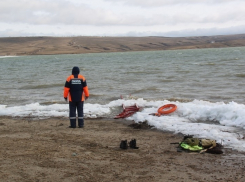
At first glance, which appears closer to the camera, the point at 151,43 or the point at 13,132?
the point at 13,132

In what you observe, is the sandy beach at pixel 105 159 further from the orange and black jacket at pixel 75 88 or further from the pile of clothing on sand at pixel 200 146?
the orange and black jacket at pixel 75 88

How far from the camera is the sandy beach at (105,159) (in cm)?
475

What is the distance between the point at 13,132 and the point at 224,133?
502cm

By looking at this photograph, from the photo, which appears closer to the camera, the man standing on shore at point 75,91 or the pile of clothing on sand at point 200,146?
the pile of clothing on sand at point 200,146

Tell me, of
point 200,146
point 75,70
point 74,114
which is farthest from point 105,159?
point 75,70

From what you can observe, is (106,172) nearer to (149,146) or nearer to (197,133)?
(149,146)

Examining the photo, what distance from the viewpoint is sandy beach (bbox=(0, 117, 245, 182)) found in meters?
4.75

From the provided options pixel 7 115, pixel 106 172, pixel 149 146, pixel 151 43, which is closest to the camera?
pixel 106 172

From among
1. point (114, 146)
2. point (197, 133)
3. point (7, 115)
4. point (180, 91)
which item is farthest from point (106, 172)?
point (180, 91)

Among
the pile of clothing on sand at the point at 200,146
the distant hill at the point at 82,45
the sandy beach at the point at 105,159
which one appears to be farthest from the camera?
the distant hill at the point at 82,45

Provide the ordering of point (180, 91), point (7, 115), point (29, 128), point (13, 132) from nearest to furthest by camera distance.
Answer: point (13, 132)
point (29, 128)
point (7, 115)
point (180, 91)

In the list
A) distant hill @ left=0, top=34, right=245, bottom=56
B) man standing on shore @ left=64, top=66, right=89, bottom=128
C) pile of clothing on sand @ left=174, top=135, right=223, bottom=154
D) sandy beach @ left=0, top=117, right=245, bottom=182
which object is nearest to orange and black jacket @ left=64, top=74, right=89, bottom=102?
man standing on shore @ left=64, top=66, right=89, bottom=128

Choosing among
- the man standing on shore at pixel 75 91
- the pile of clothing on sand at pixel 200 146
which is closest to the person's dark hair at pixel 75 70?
the man standing on shore at pixel 75 91

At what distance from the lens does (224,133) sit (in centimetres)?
704
